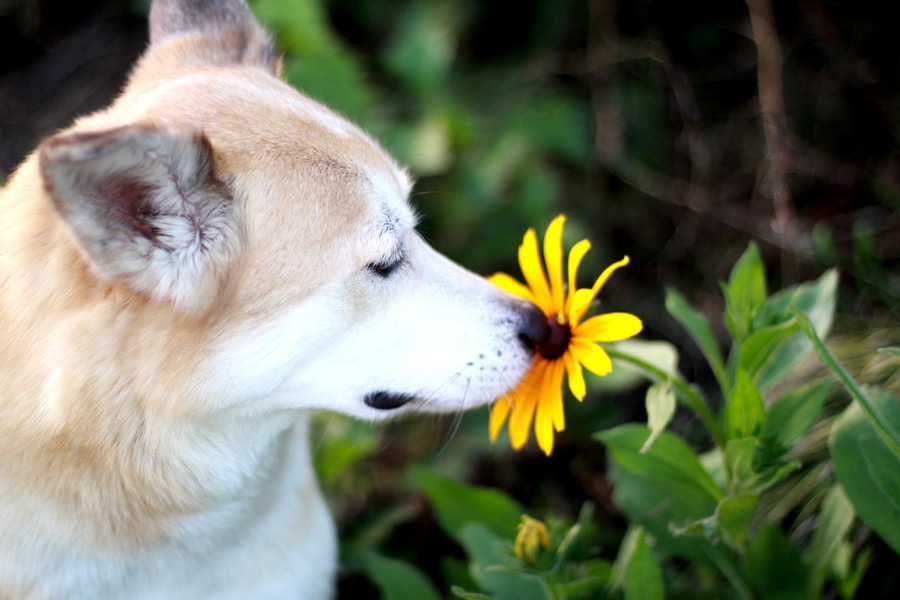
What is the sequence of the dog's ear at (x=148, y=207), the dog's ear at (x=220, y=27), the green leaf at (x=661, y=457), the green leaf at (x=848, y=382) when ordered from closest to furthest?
the dog's ear at (x=148, y=207), the green leaf at (x=848, y=382), the green leaf at (x=661, y=457), the dog's ear at (x=220, y=27)

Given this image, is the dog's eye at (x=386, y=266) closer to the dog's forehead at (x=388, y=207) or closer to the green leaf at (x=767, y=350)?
the dog's forehead at (x=388, y=207)

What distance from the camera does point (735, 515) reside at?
1445 millimetres

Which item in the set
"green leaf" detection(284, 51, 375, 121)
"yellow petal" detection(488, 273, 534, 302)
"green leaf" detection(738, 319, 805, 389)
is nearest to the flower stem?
"green leaf" detection(738, 319, 805, 389)

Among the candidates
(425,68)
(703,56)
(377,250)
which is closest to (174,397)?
(377,250)

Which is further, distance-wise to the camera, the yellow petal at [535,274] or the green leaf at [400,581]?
the green leaf at [400,581]

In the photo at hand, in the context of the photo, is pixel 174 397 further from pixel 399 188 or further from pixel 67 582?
pixel 399 188

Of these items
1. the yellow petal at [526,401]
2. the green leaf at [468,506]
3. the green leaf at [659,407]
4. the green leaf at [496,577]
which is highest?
the green leaf at [659,407]

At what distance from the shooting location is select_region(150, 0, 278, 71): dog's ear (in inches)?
68.2

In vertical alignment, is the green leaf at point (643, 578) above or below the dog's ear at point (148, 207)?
below

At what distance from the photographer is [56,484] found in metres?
1.42

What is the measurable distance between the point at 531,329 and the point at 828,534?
2.65 feet

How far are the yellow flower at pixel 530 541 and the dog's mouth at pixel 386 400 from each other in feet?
0.99

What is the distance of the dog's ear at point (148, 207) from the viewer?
42.4 inches

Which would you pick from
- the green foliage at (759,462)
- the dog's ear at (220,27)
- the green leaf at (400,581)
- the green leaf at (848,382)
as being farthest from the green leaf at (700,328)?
the dog's ear at (220,27)
